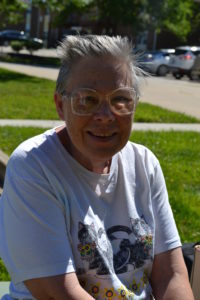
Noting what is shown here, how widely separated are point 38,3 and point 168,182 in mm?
17544

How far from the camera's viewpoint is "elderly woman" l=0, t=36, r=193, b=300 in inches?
80.6

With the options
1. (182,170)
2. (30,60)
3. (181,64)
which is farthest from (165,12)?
(182,170)

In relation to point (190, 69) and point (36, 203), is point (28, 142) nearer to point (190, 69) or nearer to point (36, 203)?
point (36, 203)

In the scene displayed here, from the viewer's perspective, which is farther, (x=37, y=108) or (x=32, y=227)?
(x=37, y=108)

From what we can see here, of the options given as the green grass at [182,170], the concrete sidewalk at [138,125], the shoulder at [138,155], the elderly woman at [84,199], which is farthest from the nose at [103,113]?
the concrete sidewalk at [138,125]

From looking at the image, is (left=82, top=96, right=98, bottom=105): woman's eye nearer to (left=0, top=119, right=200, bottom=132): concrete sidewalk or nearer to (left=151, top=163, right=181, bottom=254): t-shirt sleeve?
(left=151, top=163, right=181, bottom=254): t-shirt sleeve

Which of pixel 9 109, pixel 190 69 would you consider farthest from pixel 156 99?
pixel 190 69

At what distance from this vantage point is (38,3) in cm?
2256

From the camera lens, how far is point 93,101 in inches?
85.3

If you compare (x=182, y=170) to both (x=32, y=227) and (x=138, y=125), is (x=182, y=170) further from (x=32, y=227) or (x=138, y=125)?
(x=32, y=227)

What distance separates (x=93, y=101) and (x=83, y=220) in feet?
1.36

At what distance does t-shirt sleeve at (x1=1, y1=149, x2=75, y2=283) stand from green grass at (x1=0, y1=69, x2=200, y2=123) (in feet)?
28.3

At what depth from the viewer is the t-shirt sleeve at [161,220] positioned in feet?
7.84

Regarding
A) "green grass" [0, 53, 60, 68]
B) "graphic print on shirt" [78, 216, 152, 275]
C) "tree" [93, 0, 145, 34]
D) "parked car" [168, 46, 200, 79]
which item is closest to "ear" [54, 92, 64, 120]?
"graphic print on shirt" [78, 216, 152, 275]
